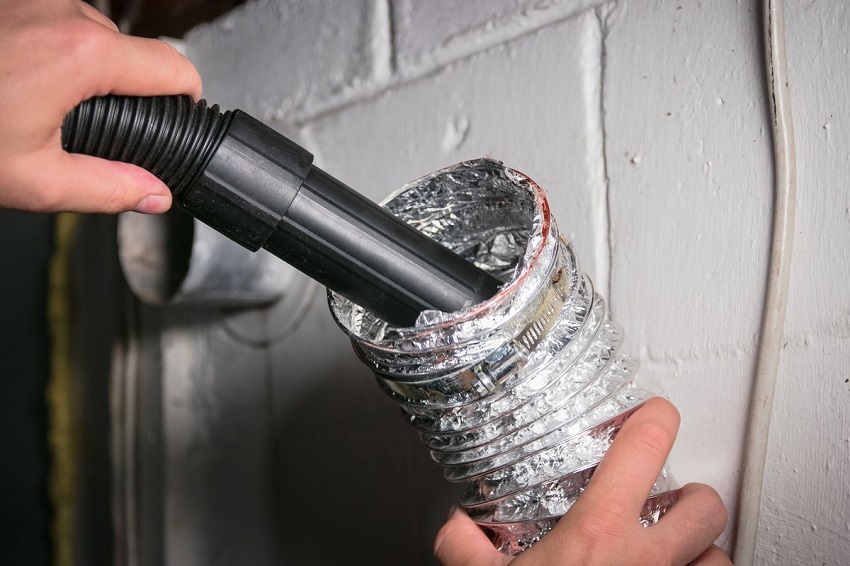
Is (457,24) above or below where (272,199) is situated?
above

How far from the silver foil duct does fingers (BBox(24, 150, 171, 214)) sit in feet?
0.50

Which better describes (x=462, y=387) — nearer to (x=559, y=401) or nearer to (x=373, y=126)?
(x=559, y=401)

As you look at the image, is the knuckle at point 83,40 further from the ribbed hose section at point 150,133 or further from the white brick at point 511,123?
the white brick at point 511,123

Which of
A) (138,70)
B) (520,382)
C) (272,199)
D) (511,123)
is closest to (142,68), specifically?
(138,70)

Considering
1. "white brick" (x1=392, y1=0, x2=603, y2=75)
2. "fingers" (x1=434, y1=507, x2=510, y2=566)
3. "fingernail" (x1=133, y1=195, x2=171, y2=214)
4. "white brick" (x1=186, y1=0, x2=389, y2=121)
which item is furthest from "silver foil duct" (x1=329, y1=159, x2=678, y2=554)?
"white brick" (x1=186, y1=0, x2=389, y2=121)

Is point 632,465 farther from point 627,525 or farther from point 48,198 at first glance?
point 48,198

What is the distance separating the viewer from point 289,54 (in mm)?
1008

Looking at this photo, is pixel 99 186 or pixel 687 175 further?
pixel 687 175

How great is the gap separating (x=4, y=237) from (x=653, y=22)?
4.24 feet

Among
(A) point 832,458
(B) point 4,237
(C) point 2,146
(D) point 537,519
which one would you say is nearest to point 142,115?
(C) point 2,146

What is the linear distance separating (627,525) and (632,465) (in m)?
0.04

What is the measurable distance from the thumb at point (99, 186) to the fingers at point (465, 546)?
326 mm

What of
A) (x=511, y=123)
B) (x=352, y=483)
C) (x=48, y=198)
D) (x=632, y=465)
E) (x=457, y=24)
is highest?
(x=457, y=24)

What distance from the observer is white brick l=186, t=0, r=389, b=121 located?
92cm
